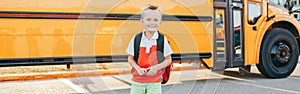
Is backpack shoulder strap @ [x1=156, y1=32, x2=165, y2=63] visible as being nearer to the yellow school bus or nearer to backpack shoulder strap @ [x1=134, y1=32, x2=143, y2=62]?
backpack shoulder strap @ [x1=134, y1=32, x2=143, y2=62]

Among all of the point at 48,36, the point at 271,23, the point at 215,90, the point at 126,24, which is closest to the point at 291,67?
the point at 271,23

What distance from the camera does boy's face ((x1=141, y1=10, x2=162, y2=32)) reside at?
2.60m

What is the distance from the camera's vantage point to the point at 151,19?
262cm

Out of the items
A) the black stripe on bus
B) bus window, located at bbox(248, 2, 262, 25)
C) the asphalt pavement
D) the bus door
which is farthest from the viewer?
bus window, located at bbox(248, 2, 262, 25)

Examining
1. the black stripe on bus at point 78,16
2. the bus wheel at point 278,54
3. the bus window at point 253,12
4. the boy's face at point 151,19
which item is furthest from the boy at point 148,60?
the bus wheel at point 278,54

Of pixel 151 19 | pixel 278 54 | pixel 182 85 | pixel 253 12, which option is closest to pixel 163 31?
pixel 182 85

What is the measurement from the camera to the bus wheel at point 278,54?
636cm

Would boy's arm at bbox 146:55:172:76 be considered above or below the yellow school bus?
below

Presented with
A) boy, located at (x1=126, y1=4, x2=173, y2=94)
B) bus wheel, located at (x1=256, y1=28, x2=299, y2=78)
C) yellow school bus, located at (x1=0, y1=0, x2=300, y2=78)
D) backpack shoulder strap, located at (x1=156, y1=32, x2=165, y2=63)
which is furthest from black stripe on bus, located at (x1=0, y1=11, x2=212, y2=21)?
backpack shoulder strap, located at (x1=156, y1=32, x2=165, y2=63)

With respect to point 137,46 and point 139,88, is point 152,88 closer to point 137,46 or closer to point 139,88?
point 139,88

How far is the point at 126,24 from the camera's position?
501cm

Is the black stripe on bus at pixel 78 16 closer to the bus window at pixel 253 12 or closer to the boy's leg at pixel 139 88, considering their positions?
the bus window at pixel 253 12

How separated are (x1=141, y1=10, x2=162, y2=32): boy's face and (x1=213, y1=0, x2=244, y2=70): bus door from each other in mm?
3289

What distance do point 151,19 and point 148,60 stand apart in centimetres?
31
